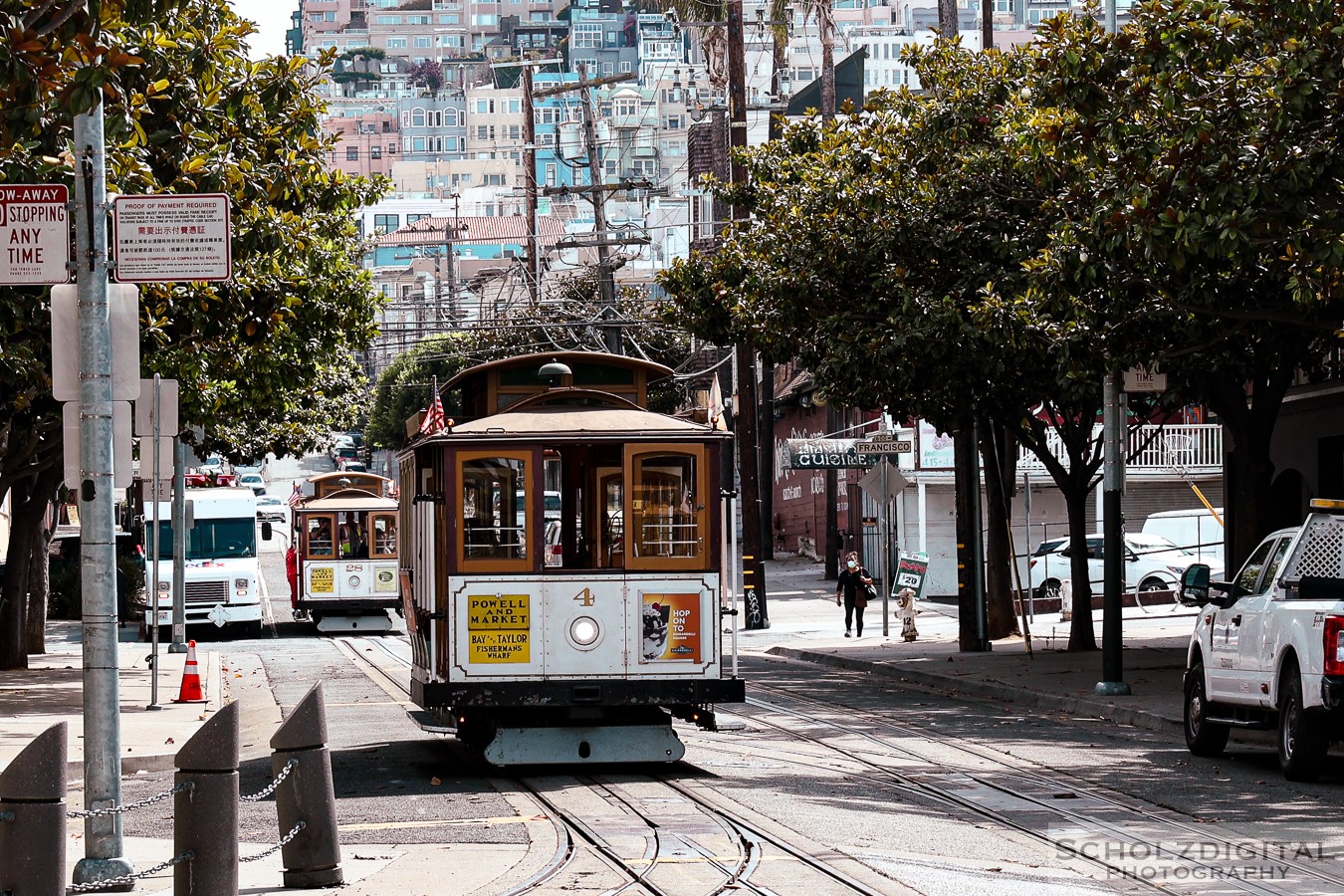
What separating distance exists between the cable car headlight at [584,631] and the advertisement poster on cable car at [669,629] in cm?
38

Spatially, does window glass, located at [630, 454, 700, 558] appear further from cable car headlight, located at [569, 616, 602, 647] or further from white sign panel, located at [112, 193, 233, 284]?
white sign panel, located at [112, 193, 233, 284]

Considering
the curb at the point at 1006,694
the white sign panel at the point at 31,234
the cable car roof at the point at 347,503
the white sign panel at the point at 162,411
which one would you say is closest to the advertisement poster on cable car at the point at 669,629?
the white sign panel at the point at 31,234

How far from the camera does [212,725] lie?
912cm

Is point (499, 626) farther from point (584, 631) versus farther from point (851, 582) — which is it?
point (851, 582)

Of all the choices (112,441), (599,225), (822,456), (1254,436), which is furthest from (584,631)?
(599,225)

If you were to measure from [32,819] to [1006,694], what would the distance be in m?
16.5

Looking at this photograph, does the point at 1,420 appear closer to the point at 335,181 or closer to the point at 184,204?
the point at 335,181

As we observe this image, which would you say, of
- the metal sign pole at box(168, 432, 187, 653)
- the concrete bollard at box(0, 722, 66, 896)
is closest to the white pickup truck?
the concrete bollard at box(0, 722, 66, 896)

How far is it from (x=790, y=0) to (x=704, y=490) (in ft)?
127

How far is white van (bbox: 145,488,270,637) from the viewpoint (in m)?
38.9

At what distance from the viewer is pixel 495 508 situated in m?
14.8

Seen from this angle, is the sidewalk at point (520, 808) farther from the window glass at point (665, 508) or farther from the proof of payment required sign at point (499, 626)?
the window glass at point (665, 508)

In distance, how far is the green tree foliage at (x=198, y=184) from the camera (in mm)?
11156

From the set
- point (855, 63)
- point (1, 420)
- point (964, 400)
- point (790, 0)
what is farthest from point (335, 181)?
point (855, 63)
